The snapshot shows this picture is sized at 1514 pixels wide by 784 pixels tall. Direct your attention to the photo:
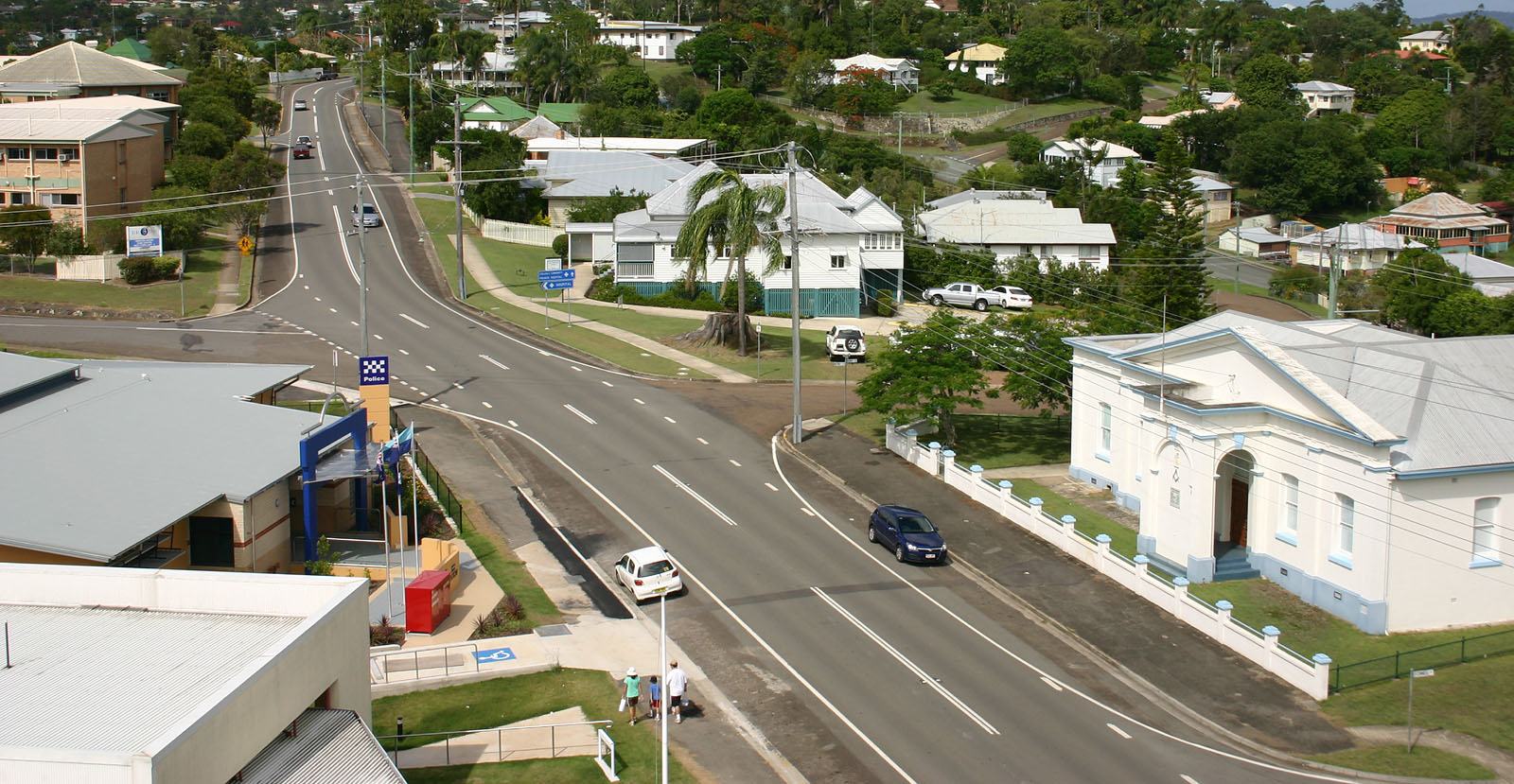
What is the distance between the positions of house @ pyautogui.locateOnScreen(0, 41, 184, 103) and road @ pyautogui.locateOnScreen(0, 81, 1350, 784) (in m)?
51.5

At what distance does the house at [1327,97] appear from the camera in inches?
7480

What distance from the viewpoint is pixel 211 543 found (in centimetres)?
3488

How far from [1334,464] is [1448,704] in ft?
23.0

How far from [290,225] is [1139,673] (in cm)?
6949

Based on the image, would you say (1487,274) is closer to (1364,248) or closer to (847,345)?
(1364,248)

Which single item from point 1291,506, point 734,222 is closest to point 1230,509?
point 1291,506

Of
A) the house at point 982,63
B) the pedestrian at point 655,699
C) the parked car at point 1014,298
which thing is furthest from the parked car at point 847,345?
the house at point 982,63

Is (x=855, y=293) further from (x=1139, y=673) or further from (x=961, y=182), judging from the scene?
(x=961, y=182)

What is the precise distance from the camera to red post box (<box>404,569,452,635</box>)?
3256 centimetres

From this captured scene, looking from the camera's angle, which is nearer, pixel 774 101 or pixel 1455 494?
pixel 1455 494

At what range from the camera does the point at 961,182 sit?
131500 mm

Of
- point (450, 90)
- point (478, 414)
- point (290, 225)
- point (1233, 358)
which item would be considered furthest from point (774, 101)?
point (1233, 358)

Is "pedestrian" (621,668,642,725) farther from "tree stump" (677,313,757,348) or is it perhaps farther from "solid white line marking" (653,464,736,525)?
"tree stump" (677,313,757,348)

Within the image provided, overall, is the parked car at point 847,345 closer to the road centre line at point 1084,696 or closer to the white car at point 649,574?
the road centre line at point 1084,696
